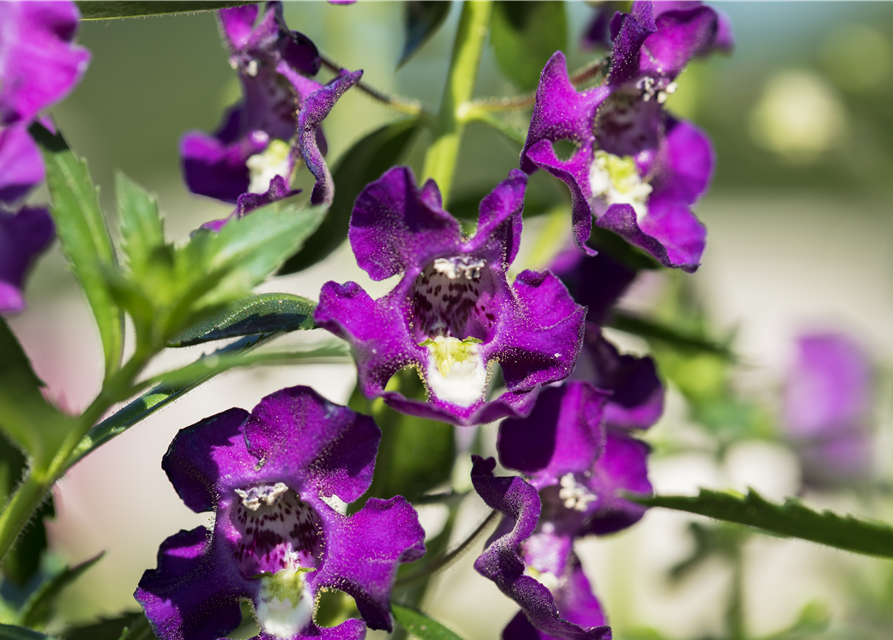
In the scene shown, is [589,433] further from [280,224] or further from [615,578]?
[615,578]

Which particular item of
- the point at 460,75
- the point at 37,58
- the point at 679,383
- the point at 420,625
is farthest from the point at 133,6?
the point at 679,383

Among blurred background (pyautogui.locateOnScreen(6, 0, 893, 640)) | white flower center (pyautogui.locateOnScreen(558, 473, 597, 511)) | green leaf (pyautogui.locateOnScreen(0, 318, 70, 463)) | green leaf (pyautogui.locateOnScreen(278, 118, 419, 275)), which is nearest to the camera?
green leaf (pyautogui.locateOnScreen(0, 318, 70, 463))

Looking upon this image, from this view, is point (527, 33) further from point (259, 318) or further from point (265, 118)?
point (259, 318)

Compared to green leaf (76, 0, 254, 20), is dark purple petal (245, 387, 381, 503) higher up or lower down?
lower down

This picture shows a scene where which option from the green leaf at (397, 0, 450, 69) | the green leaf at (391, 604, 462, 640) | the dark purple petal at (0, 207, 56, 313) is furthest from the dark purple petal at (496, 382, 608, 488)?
the dark purple petal at (0, 207, 56, 313)

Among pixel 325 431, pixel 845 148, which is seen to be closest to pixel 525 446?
pixel 325 431

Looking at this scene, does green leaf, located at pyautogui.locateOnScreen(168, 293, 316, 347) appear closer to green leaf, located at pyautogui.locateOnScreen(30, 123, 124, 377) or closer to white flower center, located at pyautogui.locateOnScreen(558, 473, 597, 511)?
green leaf, located at pyautogui.locateOnScreen(30, 123, 124, 377)
